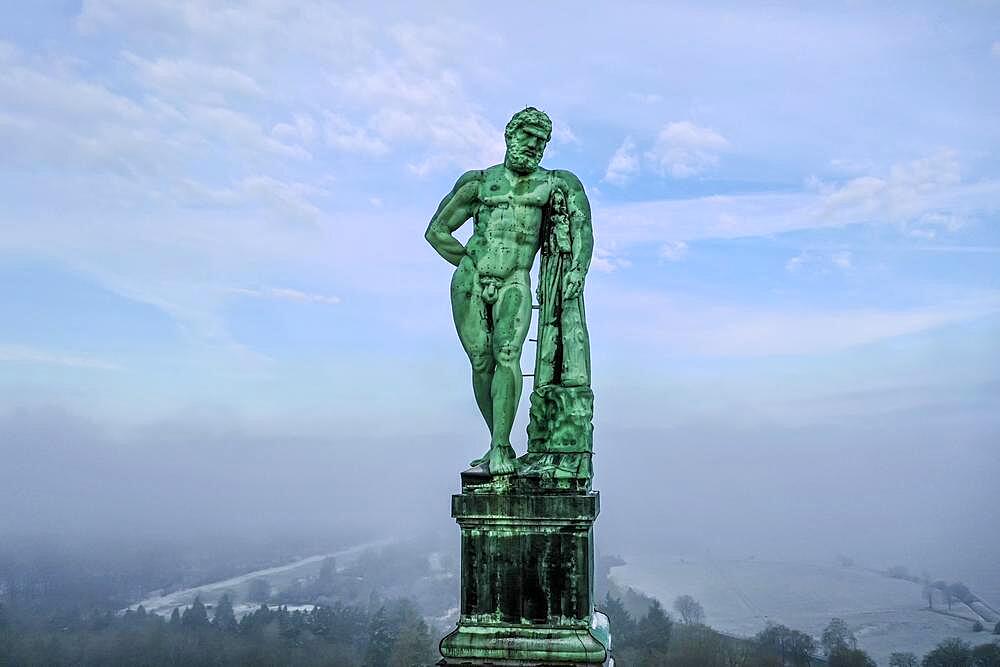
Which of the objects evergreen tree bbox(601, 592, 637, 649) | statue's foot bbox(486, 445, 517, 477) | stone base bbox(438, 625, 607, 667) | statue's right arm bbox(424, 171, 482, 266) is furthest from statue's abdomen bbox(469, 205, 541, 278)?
evergreen tree bbox(601, 592, 637, 649)

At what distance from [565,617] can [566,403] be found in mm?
2021

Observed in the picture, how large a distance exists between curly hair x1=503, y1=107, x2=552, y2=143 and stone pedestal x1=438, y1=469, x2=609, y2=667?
348cm

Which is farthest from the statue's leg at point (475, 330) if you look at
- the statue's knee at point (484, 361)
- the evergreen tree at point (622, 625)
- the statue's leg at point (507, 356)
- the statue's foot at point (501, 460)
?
the evergreen tree at point (622, 625)

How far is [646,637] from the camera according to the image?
93.4 feet

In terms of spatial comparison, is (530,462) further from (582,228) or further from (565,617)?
(582,228)

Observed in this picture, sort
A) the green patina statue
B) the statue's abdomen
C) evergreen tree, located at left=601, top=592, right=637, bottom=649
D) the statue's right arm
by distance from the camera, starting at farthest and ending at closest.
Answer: evergreen tree, located at left=601, top=592, right=637, bottom=649 < the statue's right arm < the statue's abdomen < the green patina statue

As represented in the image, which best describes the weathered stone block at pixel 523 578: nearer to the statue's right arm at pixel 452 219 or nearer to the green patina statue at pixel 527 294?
the green patina statue at pixel 527 294

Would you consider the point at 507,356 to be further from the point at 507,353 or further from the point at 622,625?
the point at 622,625

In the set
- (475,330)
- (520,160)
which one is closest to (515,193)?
(520,160)

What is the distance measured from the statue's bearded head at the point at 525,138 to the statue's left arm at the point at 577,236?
0.39 metres

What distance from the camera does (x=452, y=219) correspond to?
9.34m

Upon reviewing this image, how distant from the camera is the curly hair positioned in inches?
354

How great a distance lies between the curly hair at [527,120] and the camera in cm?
900

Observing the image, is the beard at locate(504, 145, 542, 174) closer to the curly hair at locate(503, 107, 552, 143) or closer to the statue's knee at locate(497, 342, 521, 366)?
the curly hair at locate(503, 107, 552, 143)
